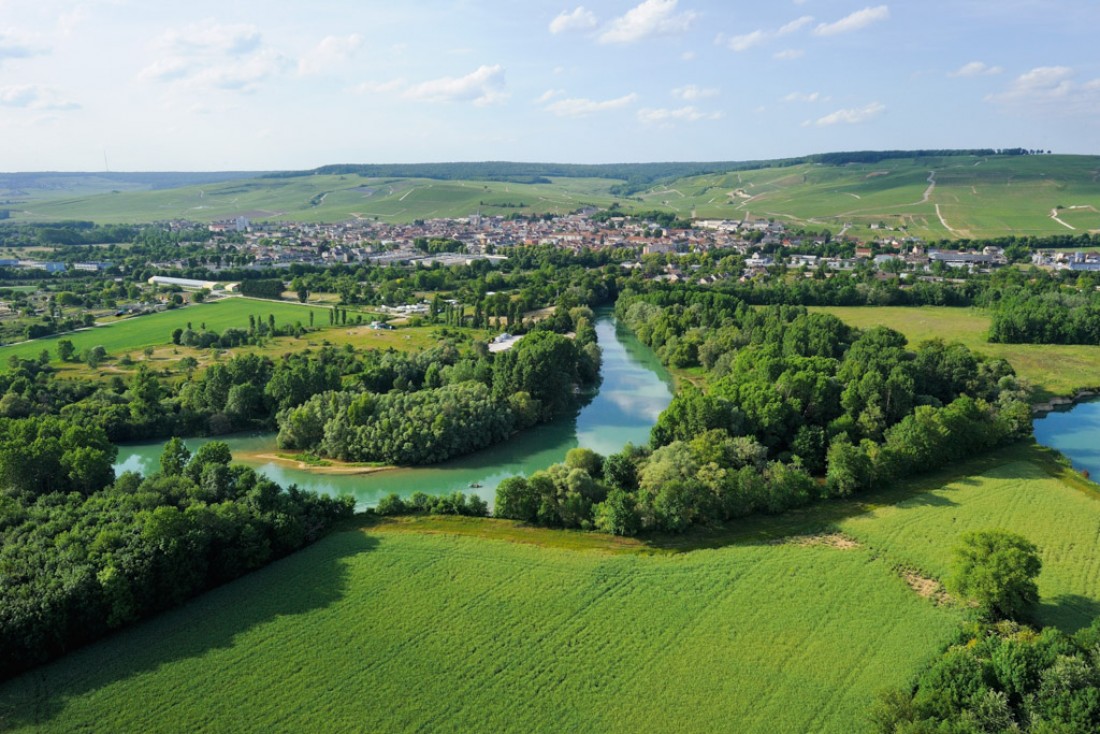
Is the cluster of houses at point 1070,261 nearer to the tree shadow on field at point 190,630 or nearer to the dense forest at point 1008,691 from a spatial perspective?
the dense forest at point 1008,691

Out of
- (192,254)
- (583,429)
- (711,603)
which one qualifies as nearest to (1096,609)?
(711,603)

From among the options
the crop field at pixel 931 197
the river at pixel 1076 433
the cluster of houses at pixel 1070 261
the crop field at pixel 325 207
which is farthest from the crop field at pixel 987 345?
the crop field at pixel 325 207

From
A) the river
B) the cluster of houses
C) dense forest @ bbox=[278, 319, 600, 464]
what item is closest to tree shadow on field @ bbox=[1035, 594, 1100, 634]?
the river

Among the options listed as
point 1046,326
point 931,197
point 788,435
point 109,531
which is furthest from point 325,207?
point 109,531

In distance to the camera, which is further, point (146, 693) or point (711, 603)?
point (711, 603)

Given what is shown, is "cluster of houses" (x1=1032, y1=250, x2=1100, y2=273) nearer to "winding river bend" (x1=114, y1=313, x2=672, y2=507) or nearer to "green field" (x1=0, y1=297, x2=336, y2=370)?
"winding river bend" (x1=114, y1=313, x2=672, y2=507)

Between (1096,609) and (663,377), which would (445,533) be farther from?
(663,377)

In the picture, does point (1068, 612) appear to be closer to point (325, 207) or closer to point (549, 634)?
point (549, 634)
